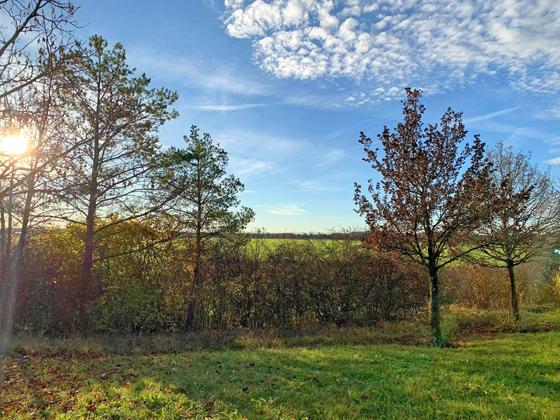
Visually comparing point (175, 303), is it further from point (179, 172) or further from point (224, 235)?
point (179, 172)

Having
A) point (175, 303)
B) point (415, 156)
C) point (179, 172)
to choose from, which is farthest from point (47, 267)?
point (415, 156)

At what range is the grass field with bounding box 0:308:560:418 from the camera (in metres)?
4.73

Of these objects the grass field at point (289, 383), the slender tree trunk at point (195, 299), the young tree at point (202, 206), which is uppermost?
the young tree at point (202, 206)

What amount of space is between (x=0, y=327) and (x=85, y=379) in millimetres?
8104

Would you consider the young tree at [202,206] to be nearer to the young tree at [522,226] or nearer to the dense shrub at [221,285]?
the dense shrub at [221,285]

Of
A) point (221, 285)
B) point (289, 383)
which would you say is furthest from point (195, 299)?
point (289, 383)

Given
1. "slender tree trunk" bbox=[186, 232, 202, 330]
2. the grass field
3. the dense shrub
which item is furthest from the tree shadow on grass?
"slender tree trunk" bbox=[186, 232, 202, 330]

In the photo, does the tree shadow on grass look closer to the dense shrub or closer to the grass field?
the grass field

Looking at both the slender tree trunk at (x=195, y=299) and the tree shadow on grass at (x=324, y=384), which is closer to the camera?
the tree shadow on grass at (x=324, y=384)

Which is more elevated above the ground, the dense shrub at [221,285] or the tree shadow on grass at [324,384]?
the dense shrub at [221,285]

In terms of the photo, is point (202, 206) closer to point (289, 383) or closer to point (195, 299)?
point (195, 299)

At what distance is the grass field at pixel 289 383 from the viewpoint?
4.73 meters

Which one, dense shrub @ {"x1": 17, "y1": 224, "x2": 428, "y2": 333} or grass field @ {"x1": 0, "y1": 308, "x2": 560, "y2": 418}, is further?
dense shrub @ {"x1": 17, "y1": 224, "x2": 428, "y2": 333}

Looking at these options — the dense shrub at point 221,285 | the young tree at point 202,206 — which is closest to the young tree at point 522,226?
the dense shrub at point 221,285
